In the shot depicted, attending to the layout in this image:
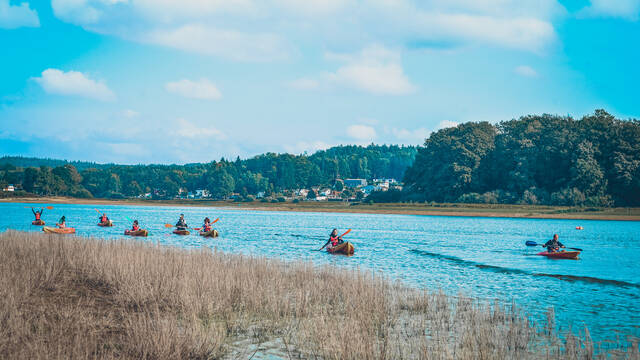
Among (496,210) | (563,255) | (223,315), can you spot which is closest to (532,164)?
(496,210)

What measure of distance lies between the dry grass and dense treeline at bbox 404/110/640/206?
80277 mm

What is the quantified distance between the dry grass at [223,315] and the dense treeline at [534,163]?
263 ft

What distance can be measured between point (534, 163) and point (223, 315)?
92552mm

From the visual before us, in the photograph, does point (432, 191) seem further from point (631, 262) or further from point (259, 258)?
point (259, 258)

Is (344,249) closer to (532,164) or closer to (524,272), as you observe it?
(524,272)

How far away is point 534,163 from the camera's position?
9662cm

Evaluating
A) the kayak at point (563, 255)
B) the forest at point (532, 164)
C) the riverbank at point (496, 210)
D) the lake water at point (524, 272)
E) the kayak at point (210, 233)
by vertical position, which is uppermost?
the forest at point (532, 164)

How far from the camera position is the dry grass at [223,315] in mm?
9438

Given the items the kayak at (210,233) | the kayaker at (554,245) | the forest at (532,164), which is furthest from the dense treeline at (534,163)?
the kayak at (210,233)

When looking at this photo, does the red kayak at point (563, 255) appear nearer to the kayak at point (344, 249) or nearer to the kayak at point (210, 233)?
the kayak at point (344, 249)

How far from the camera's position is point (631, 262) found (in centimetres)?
3331

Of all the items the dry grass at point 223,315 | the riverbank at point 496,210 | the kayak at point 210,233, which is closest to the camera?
the dry grass at point 223,315

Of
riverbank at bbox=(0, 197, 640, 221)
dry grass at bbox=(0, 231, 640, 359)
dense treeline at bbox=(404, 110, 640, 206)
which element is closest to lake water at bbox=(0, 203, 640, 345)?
dry grass at bbox=(0, 231, 640, 359)

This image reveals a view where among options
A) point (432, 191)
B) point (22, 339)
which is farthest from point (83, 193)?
point (22, 339)
